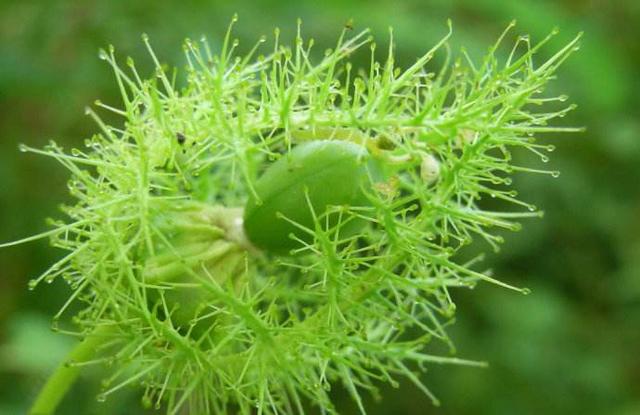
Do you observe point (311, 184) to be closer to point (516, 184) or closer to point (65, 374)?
point (65, 374)

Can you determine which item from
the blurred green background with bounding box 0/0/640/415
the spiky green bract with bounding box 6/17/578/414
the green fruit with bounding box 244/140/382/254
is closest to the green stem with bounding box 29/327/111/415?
the spiky green bract with bounding box 6/17/578/414

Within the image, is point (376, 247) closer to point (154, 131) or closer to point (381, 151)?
point (381, 151)

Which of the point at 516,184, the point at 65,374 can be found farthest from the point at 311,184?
the point at 516,184

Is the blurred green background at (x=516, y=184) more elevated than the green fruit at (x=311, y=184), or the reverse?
the green fruit at (x=311, y=184)

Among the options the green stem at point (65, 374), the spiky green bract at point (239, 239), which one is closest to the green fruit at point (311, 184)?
the spiky green bract at point (239, 239)

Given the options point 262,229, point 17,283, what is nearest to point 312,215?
point 262,229

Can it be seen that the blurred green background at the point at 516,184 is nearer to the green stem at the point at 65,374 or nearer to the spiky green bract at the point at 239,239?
the green stem at the point at 65,374

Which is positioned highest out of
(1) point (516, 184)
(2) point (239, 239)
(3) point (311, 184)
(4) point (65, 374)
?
(3) point (311, 184)
